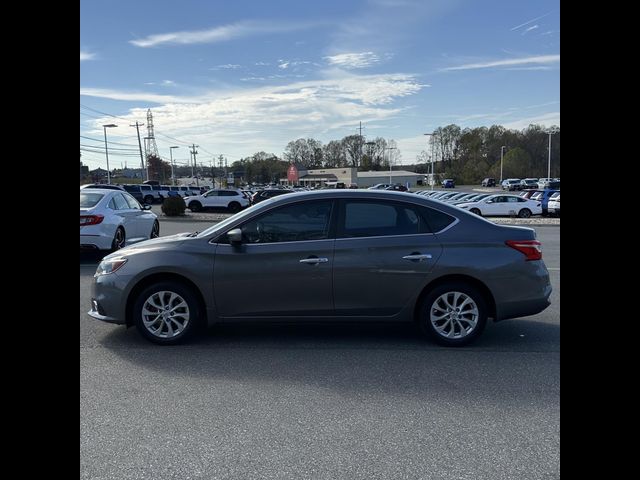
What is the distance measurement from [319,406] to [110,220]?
29.8 feet

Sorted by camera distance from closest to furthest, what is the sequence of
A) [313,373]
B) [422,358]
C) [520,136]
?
[313,373]
[422,358]
[520,136]

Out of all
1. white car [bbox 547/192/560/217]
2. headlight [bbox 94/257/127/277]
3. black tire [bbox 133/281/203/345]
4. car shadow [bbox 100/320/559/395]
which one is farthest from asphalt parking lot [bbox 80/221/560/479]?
white car [bbox 547/192/560/217]

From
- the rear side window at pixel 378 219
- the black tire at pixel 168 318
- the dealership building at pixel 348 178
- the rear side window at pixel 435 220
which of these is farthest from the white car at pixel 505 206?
the dealership building at pixel 348 178

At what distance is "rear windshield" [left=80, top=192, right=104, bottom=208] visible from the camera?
11.6 metres

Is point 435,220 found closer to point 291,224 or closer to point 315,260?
point 315,260

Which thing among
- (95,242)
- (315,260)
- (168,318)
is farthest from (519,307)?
(95,242)

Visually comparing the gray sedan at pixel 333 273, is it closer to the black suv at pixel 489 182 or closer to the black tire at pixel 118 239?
the black tire at pixel 118 239

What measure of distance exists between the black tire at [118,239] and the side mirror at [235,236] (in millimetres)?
7130

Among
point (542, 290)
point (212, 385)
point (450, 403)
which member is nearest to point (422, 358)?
point (450, 403)

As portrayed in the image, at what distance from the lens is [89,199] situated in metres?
11.9

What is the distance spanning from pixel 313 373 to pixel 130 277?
2176 mm

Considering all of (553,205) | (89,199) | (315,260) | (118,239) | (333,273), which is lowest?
(553,205)
